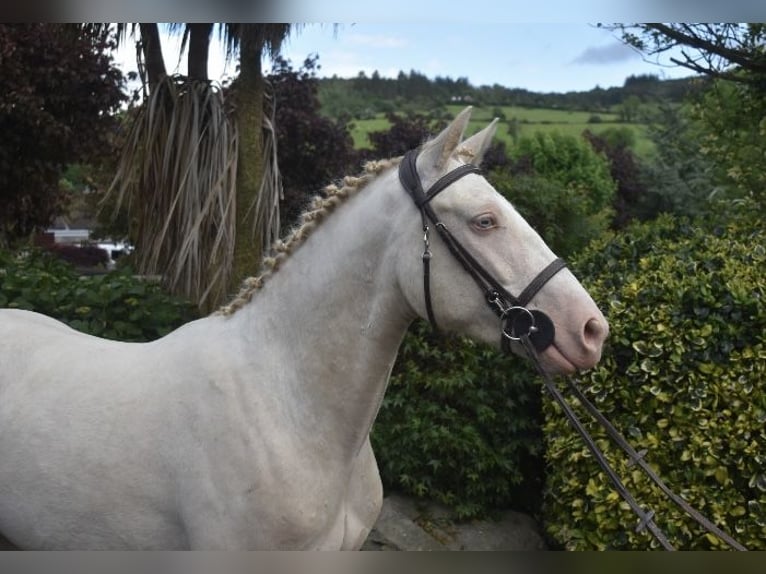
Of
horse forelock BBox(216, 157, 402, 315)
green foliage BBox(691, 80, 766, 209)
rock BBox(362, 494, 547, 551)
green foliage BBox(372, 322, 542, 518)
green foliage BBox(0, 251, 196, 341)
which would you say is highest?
green foliage BBox(691, 80, 766, 209)

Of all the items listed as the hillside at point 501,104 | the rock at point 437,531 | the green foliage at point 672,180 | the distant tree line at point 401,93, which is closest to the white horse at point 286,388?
the rock at point 437,531

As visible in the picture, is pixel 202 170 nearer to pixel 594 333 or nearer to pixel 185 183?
pixel 185 183

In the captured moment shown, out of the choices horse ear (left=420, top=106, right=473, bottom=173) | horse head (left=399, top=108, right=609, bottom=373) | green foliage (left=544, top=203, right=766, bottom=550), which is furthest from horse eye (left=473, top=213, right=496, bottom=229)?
green foliage (left=544, top=203, right=766, bottom=550)

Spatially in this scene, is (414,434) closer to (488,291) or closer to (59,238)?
(488,291)

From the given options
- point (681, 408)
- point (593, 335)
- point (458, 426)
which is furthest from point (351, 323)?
point (458, 426)

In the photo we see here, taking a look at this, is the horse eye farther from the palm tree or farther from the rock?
the palm tree

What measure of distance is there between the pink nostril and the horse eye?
0.37 metres

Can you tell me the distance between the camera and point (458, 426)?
14.2 ft

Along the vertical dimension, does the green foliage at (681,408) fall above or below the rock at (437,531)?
above

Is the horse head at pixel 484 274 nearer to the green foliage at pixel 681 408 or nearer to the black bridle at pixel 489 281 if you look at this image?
the black bridle at pixel 489 281

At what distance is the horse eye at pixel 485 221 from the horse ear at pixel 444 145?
195 millimetres

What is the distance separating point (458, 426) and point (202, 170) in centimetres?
228

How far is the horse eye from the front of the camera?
6.68 ft

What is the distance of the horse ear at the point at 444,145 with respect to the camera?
2047mm
